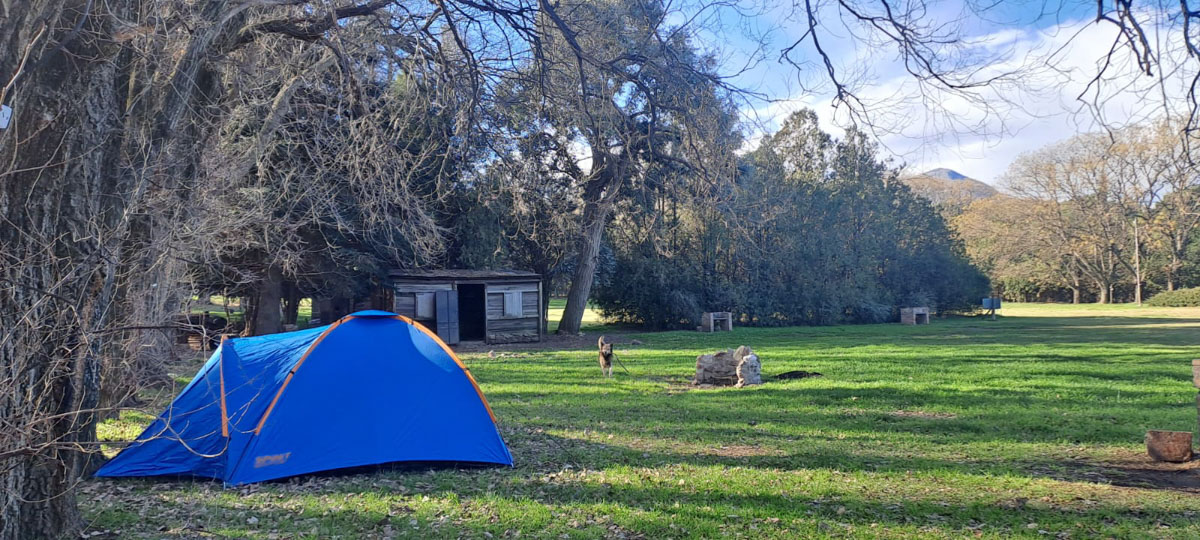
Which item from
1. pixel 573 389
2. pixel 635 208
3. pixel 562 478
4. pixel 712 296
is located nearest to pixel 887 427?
pixel 562 478

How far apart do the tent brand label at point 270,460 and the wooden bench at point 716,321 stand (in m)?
21.6

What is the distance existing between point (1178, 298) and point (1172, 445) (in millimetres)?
41581

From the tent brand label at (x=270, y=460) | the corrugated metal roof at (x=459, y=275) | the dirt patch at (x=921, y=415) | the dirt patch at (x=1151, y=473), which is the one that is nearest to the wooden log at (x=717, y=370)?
the dirt patch at (x=921, y=415)

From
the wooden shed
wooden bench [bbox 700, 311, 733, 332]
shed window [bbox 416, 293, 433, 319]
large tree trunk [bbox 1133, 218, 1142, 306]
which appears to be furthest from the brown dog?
large tree trunk [bbox 1133, 218, 1142, 306]

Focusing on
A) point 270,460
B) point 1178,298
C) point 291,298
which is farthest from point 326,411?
point 1178,298

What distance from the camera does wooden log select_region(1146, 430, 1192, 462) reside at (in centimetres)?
682

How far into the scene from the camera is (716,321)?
92.0 feet

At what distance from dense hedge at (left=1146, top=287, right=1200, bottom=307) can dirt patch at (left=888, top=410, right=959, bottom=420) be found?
129 feet

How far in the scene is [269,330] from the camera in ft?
64.8

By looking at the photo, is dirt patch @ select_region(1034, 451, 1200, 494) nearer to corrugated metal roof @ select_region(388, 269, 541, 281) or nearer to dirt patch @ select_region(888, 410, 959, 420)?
dirt patch @ select_region(888, 410, 959, 420)

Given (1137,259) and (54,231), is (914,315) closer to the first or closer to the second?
(1137,259)

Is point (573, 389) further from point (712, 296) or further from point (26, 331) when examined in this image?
point (712, 296)

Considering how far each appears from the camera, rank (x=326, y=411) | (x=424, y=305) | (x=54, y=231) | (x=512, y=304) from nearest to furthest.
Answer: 1. (x=54, y=231)
2. (x=326, y=411)
3. (x=424, y=305)
4. (x=512, y=304)

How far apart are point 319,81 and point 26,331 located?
21.8ft
